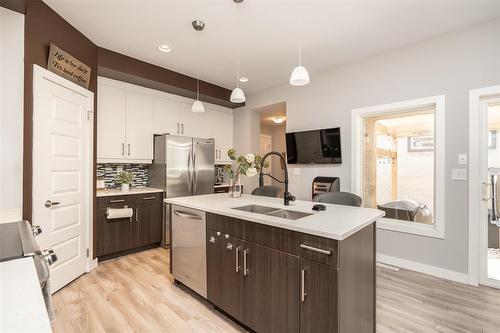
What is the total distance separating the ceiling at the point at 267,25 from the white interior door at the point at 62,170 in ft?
2.60

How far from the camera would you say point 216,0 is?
2221 mm

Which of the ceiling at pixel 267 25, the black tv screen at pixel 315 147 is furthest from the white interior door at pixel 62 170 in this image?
the black tv screen at pixel 315 147

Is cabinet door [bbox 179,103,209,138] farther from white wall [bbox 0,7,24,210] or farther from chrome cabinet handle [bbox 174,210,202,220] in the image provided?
white wall [bbox 0,7,24,210]

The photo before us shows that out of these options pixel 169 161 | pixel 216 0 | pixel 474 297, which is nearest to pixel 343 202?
pixel 474 297

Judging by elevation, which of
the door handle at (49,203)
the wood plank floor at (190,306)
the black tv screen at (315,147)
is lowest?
the wood plank floor at (190,306)

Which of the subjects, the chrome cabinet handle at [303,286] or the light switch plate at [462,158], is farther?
the light switch plate at [462,158]

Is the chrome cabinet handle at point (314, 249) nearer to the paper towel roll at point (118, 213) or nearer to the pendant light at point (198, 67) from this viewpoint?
the pendant light at point (198, 67)

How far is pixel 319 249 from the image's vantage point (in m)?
1.40

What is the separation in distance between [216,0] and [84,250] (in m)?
3.02

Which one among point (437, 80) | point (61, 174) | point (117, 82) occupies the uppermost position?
point (117, 82)

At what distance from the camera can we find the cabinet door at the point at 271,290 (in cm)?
153

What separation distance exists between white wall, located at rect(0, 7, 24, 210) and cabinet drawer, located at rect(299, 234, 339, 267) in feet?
7.71

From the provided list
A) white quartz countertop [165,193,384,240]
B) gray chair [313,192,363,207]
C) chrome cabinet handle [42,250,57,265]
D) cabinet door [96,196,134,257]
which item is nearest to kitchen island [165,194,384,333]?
white quartz countertop [165,193,384,240]

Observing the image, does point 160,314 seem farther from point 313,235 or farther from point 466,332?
point 466,332
